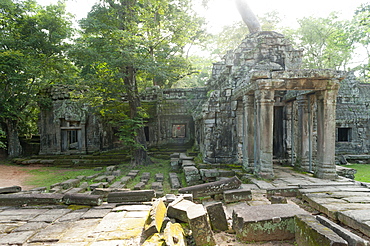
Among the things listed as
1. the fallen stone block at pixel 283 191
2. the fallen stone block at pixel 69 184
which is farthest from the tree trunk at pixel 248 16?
the fallen stone block at pixel 69 184

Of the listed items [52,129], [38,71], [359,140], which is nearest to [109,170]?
[52,129]

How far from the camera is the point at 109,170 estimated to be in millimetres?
11086

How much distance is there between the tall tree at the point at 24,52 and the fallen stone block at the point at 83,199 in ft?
38.3

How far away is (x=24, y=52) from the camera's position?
49.3 feet

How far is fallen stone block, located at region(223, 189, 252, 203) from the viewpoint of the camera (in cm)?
536

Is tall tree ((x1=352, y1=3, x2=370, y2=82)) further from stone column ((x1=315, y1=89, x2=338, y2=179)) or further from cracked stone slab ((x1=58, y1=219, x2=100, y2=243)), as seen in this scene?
cracked stone slab ((x1=58, y1=219, x2=100, y2=243))

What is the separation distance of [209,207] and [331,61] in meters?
27.9

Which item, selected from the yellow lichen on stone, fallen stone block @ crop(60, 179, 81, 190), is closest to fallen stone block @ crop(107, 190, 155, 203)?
the yellow lichen on stone

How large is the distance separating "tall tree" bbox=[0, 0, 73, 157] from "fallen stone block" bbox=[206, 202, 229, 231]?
14430mm

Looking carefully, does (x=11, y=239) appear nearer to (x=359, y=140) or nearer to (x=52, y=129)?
(x=52, y=129)

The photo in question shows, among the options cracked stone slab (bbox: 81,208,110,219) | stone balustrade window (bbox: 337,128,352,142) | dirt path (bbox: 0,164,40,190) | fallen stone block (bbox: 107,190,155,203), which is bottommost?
dirt path (bbox: 0,164,40,190)

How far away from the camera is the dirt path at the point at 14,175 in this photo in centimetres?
931

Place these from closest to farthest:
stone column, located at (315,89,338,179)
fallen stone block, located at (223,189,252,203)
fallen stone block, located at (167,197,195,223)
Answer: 1. fallen stone block, located at (167,197,195,223)
2. fallen stone block, located at (223,189,252,203)
3. stone column, located at (315,89,338,179)

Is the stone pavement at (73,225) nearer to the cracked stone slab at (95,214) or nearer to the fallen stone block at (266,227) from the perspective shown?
the cracked stone slab at (95,214)
